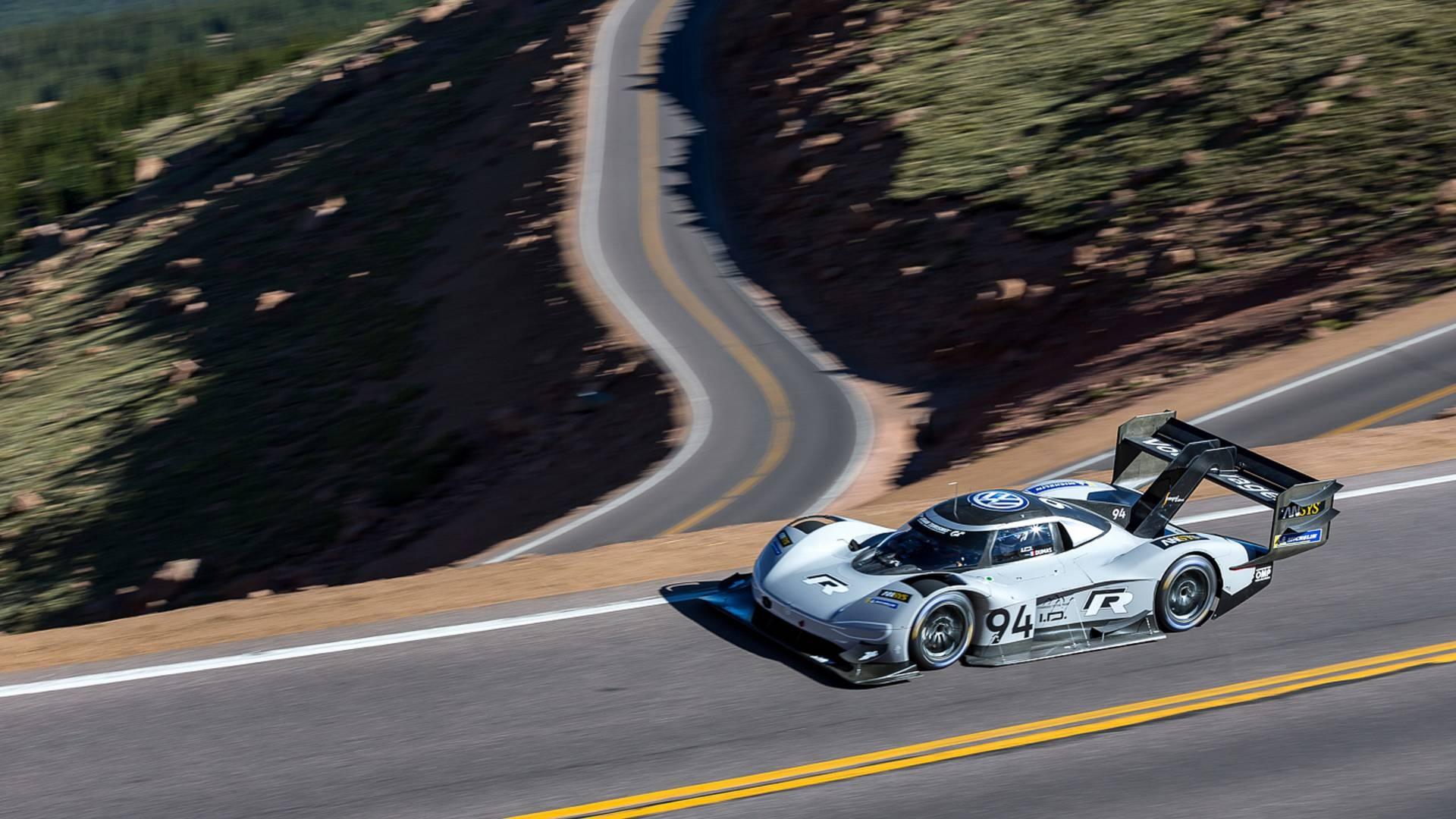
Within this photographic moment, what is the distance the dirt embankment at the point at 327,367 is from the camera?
27.2m

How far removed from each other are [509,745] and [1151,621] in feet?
19.8

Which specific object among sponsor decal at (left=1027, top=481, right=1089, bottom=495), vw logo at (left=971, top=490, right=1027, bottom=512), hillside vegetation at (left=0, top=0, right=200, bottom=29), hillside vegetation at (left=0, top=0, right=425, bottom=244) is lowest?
sponsor decal at (left=1027, top=481, right=1089, bottom=495)

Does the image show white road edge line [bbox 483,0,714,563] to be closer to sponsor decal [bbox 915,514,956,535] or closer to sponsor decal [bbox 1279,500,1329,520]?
sponsor decal [bbox 915,514,956,535]

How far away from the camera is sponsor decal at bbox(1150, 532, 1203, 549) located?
1226 cm

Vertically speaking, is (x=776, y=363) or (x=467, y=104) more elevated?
(x=467, y=104)

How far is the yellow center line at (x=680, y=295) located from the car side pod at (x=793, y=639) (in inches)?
360

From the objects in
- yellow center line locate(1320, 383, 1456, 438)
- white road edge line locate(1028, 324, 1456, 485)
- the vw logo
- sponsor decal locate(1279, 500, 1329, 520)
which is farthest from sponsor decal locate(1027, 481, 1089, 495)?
yellow center line locate(1320, 383, 1456, 438)

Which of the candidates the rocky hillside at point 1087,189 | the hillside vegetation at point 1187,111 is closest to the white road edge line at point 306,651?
the rocky hillside at point 1087,189

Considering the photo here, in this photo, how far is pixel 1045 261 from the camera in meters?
30.9

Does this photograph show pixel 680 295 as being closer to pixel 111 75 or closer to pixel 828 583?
pixel 828 583

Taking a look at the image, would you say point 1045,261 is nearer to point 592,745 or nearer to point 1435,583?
point 1435,583

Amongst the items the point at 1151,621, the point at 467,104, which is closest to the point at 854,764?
the point at 1151,621

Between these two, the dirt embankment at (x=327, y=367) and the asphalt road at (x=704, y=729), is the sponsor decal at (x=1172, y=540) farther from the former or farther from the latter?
the dirt embankment at (x=327, y=367)

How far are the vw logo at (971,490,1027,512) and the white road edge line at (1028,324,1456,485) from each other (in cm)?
851
